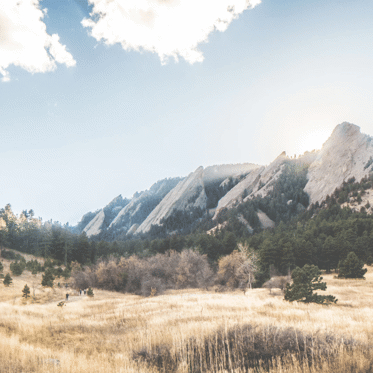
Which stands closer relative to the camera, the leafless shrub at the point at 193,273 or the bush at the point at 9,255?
the leafless shrub at the point at 193,273

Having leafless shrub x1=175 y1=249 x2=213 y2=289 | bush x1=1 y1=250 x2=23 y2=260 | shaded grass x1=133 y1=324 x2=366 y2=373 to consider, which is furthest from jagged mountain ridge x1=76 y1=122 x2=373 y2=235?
shaded grass x1=133 y1=324 x2=366 y2=373

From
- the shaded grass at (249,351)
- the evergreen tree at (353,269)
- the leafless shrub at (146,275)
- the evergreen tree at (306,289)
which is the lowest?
the leafless shrub at (146,275)

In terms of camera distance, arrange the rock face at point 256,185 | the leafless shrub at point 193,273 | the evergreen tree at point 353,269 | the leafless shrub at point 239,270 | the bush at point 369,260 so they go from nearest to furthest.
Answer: the evergreen tree at point 353,269
the leafless shrub at point 239,270
the leafless shrub at point 193,273
the bush at point 369,260
the rock face at point 256,185

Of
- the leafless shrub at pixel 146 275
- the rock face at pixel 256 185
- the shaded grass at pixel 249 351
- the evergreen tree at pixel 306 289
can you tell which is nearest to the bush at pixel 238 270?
the leafless shrub at pixel 146 275

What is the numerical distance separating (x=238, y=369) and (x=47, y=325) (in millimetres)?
9759

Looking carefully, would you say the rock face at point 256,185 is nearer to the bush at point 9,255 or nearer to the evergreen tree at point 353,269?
the bush at point 9,255

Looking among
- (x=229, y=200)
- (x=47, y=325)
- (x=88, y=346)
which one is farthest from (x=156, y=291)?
(x=229, y=200)

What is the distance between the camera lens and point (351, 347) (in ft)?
19.7

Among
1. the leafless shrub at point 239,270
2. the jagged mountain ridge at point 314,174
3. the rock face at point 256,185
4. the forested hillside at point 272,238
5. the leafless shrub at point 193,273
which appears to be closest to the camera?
the leafless shrub at point 239,270

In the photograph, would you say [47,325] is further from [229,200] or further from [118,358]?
[229,200]

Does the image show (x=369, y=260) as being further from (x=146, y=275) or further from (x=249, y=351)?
(x=249, y=351)

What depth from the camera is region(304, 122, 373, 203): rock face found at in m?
121

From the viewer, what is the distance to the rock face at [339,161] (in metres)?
121

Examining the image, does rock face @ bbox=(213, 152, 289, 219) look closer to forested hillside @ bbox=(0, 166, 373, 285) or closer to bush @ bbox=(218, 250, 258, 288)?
forested hillside @ bbox=(0, 166, 373, 285)
